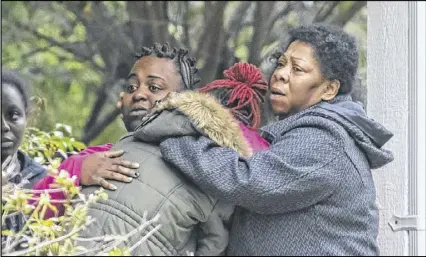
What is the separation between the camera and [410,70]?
4.46 metres

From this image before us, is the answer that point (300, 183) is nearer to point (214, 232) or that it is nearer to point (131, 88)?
point (214, 232)

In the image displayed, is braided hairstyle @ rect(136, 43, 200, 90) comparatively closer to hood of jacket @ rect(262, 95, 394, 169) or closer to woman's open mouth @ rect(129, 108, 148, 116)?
woman's open mouth @ rect(129, 108, 148, 116)

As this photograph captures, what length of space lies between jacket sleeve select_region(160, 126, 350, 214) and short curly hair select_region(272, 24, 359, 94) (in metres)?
0.35

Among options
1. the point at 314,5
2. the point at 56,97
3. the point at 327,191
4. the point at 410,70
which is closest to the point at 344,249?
the point at 327,191

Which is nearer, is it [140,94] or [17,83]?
[140,94]

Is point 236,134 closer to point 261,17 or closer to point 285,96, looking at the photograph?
point 285,96

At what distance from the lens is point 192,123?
3.66 m

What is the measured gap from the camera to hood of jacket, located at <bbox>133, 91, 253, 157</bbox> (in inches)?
144

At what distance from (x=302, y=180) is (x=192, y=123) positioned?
0.41 m

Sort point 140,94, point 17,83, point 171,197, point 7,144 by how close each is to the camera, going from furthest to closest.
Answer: point 17,83, point 7,144, point 140,94, point 171,197

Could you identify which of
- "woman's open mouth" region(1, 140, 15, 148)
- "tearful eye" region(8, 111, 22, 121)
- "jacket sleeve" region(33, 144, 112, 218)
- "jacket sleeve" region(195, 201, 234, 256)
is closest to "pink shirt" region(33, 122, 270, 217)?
"jacket sleeve" region(33, 144, 112, 218)

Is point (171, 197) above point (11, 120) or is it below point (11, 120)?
below

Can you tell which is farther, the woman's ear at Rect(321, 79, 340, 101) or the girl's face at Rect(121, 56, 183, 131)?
the girl's face at Rect(121, 56, 183, 131)

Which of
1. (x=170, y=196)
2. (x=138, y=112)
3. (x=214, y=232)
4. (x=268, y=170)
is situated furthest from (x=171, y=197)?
(x=138, y=112)
